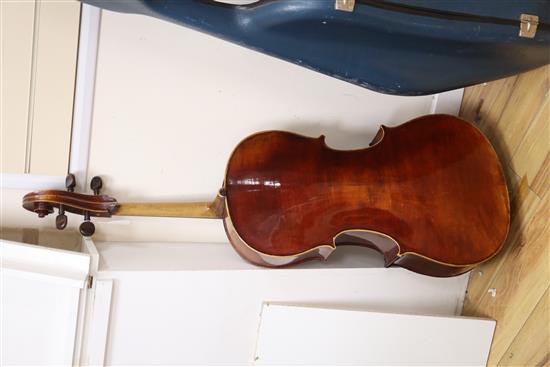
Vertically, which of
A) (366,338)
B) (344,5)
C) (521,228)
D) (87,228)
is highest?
(344,5)

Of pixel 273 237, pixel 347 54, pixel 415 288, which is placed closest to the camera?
pixel 347 54

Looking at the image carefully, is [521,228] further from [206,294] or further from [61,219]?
[61,219]

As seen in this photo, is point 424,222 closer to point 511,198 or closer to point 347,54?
point 511,198

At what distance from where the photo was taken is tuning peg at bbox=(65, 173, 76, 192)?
151cm

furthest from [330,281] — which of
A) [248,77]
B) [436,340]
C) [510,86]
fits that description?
[510,86]

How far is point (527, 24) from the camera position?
1.30 meters

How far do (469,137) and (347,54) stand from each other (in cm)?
52

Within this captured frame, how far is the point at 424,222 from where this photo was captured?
1553 mm

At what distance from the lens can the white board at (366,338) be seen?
5.37 feet

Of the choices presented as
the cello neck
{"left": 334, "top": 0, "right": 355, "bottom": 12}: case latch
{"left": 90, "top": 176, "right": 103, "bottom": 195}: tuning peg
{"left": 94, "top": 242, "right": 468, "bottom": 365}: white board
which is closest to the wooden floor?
{"left": 94, "top": 242, "right": 468, "bottom": 365}: white board

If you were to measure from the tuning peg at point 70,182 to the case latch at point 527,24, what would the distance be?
1119mm

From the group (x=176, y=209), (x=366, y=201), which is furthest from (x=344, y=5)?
(x=176, y=209)

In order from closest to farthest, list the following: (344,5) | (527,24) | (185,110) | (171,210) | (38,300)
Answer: (344,5), (527,24), (38,300), (171,210), (185,110)

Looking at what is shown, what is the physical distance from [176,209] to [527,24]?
0.93 m
